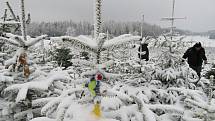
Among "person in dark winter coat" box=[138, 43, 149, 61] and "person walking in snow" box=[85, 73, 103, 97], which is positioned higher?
"person in dark winter coat" box=[138, 43, 149, 61]

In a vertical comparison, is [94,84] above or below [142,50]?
below

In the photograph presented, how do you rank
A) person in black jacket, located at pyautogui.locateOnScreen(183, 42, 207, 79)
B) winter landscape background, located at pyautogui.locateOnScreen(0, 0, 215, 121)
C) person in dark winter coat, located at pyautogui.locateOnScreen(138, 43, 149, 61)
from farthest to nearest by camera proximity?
1. person in black jacket, located at pyautogui.locateOnScreen(183, 42, 207, 79)
2. person in dark winter coat, located at pyautogui.locateOnScreen(138, 43, 149, 61)
3. winter landscape background, located at pyautogui.locateOnScreen(0, 0, 215, 121)

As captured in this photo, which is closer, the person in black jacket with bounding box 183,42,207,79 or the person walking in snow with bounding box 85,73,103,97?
the person walking in snow with bounding box 85,73,103,97

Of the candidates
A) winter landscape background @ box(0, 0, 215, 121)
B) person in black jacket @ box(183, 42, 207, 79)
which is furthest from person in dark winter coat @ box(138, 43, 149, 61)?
person in black jacket @ box(183, 42, 207, 79)

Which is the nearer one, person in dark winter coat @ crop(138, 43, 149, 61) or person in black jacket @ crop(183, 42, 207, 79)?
person in dark winter coat @ crop(138, 43, 149, 61)

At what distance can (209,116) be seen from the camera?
253 centimetres

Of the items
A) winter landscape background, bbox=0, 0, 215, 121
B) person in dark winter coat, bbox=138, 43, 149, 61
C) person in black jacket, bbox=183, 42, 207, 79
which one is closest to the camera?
winter landscape background, bbox=0, 0, 215, 121

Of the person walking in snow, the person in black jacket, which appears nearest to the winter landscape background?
the person walking in snow

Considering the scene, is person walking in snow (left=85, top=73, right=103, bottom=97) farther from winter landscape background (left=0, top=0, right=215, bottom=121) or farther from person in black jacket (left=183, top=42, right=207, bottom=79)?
person in black jacket (left=183, top=42, right=207, bottom=79)

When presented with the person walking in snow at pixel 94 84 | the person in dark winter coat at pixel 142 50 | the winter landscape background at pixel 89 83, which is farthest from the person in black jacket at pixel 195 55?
the person walking in snow at pixel 94 84

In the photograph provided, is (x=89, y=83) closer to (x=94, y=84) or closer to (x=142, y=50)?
(x=94, y=84)

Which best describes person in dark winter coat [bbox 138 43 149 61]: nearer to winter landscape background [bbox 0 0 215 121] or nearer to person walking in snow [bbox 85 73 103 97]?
winter landscape background [bbox 0 0 215 121]

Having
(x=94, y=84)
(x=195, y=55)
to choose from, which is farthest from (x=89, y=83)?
(x=195, y=55)

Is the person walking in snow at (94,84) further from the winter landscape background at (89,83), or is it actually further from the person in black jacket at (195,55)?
the person in black jacket at (195,55)
